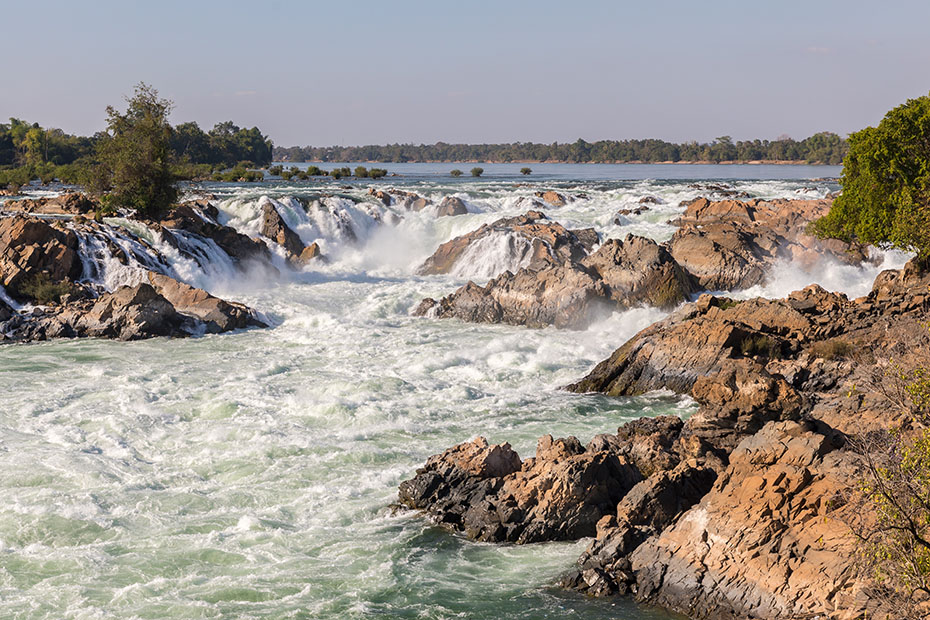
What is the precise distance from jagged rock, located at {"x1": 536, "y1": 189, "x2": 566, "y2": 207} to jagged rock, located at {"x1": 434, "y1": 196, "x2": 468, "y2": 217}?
6150mm

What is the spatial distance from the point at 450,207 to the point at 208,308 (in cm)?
2226

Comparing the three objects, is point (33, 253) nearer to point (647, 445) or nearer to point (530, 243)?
point (530, 243)

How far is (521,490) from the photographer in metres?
12.7

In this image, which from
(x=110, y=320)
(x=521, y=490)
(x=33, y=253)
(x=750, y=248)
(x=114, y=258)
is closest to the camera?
(x=521, y=490)

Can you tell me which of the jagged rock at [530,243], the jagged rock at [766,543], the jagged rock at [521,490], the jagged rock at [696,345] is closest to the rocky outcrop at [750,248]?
the jagged rock at [530,243]

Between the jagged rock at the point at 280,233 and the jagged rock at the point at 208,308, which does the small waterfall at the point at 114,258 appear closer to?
the jagged rock at the point at 208,308

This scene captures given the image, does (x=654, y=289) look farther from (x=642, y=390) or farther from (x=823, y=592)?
(x=823, y=592)

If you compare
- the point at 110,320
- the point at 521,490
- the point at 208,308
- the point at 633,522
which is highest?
the point at 208,308

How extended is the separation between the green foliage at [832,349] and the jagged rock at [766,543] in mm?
7911

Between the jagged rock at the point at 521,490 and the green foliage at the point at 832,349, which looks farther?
the green foliage at the point at 832,349

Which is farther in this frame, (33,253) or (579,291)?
(33,253)

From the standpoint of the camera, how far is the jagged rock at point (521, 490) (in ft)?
40.4

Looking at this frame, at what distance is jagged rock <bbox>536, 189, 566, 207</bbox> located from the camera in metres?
51.7

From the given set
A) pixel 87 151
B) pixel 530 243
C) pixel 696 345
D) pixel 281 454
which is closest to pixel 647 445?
pixel 696 345
